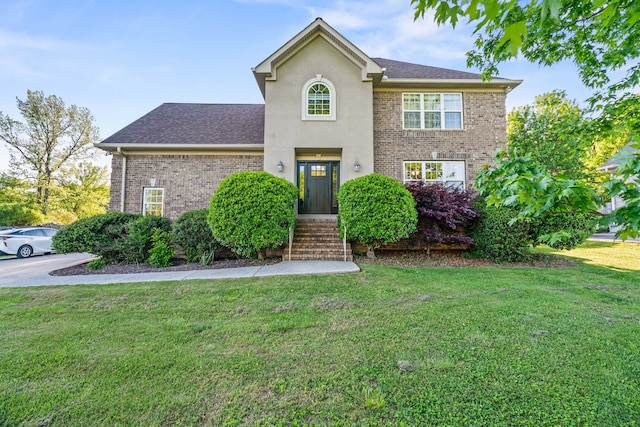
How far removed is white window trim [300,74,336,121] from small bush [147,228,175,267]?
6200 mm

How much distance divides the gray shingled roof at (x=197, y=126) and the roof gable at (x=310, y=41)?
258 centimetres

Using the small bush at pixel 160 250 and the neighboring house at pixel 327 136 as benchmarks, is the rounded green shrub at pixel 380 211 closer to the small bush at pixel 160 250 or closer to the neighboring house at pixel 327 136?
the neighboring house at pixel 327 136

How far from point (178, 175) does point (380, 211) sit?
8.31 m

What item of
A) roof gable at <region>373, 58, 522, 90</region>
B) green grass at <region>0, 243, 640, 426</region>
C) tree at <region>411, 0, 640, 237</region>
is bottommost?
green grass at <region>0, 243, 640, 426</region>

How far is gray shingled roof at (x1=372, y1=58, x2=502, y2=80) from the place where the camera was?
10.9m

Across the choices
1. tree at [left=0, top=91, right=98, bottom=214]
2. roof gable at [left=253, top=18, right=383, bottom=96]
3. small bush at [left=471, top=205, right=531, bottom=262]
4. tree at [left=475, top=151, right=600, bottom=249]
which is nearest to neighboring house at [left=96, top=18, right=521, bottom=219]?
roof gable at [left=253, top=18, right=383, bottom=96]

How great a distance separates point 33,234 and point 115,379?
16.3 m

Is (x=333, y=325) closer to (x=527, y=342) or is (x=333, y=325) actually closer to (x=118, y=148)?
(x=527, y=342)

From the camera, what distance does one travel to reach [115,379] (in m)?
2.54

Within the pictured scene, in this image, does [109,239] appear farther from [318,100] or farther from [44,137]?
[44,137]

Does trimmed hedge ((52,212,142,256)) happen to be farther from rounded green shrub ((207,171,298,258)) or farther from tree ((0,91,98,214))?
tree ((0,91,98,214))

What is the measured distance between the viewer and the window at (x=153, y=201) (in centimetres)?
1123

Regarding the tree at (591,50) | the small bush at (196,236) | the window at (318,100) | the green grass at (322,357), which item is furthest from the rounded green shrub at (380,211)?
the small bush at (196,236)

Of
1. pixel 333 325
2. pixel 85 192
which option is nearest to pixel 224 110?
pixel 333 325
